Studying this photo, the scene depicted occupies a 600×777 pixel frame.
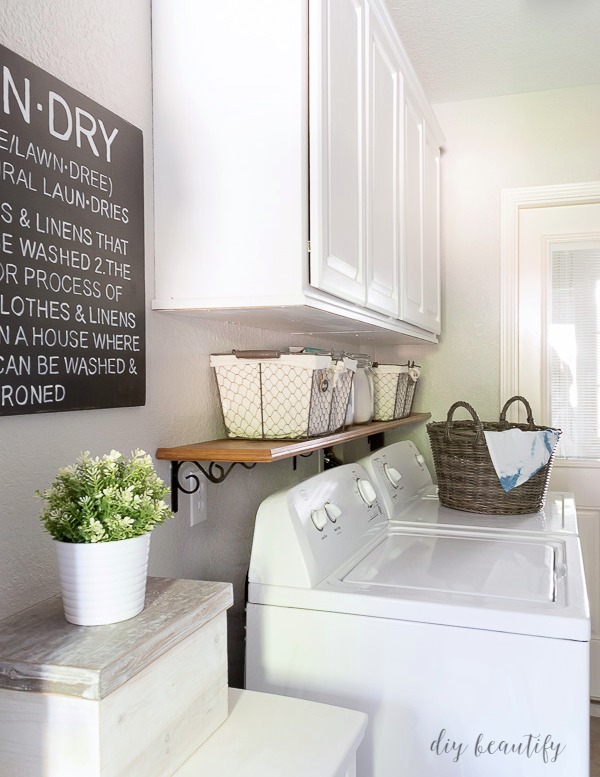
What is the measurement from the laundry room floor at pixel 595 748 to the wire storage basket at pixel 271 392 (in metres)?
1.59

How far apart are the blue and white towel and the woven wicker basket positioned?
0.04 m

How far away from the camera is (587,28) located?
2.24m

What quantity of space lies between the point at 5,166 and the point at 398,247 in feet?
4.11

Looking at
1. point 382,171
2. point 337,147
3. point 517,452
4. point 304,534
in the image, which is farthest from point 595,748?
point 337,147

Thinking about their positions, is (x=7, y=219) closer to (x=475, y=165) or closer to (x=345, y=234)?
(x=345, y=234)

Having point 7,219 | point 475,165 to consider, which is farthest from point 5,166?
point 475,165

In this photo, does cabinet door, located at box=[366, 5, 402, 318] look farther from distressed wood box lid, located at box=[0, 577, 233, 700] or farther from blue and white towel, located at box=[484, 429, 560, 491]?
distressed wood box lid, located at box=[0, 577, 233, 700]

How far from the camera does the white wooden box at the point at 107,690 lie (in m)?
0.75

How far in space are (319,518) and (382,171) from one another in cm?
90

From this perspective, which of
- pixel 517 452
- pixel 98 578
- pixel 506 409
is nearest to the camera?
pixel 98 578

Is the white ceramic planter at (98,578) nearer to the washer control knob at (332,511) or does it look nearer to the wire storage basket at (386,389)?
the washer control knob at (332,511)

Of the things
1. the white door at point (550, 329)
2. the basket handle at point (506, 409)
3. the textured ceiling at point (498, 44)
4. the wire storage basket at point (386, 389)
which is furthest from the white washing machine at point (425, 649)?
the textured ceiling at point (498, 44)

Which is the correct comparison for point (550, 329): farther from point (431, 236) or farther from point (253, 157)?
point (253, 157)

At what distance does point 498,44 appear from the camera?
2346 millimetres
